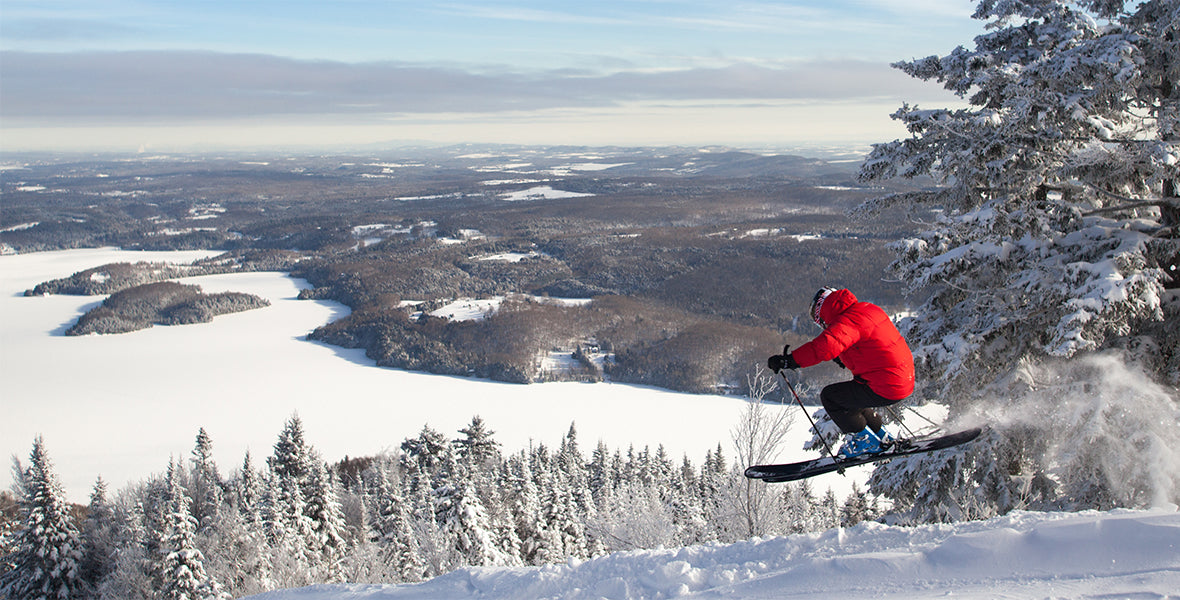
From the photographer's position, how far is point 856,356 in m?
7.15

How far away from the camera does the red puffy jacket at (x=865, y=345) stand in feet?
21.4

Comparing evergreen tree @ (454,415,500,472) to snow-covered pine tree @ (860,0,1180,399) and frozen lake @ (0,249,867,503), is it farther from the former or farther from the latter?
snow-covered pine tree @ (860,0,1180,399)

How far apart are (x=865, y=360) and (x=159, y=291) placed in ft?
505

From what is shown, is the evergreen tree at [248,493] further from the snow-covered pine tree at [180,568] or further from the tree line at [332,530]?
the snow-covered pine tree at [180,568]

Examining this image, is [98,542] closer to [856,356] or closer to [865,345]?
[856,356]

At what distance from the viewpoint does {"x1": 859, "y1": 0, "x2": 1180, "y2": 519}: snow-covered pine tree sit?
28.3 ft

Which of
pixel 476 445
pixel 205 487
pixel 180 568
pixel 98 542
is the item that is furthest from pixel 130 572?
pixel 205 487

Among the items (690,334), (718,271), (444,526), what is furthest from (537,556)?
(718,271)

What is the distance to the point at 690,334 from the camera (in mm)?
98562

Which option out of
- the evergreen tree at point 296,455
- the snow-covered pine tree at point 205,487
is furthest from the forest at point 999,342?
the snow-covered pine tree at point 205,487

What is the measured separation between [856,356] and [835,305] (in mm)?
693

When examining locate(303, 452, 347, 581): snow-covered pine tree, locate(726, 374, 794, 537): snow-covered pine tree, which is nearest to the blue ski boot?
locate(726, 374, 794, 537): snow-covered pine tree

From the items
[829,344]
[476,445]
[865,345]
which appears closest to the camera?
[829,344]

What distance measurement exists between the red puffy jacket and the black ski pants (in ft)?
0.42
